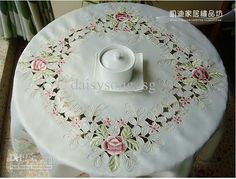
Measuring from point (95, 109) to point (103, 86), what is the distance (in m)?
0.08

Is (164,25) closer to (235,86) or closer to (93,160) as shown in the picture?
(93,160)

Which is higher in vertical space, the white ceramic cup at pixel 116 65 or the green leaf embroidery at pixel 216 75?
the white ceramic cup at pixel 116 65

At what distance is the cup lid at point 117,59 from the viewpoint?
88cm

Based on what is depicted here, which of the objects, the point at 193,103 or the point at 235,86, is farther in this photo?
the point at 235,86

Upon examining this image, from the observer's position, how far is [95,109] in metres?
0.89

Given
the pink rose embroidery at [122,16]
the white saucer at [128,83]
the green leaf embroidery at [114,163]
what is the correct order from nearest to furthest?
the green leaf embroidery at [114,163], the white saucer at [128,83], the pink rose embroidery at [122,16]

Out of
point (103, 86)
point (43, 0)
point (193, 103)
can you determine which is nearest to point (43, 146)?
point (103, 86)

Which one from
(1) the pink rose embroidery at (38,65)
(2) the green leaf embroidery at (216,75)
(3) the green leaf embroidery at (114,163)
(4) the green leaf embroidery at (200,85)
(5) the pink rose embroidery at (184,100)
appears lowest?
(3) the green leaf embroidery at (114,163)

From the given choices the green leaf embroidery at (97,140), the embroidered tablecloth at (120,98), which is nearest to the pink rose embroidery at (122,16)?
the embroidered tablecloth at (120,98)

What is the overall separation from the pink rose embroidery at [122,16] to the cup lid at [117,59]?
0.25 meters

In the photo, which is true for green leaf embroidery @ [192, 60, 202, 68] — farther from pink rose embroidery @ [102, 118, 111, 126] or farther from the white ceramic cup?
pink rose embroidery @ [102, 118, 111, 126]

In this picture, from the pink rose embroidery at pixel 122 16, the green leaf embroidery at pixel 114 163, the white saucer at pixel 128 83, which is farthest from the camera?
the pink rose embroidery at pixel 122 16

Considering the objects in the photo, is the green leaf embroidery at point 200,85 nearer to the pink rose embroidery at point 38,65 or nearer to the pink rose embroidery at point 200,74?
the pink rose embroidery at point 200,74

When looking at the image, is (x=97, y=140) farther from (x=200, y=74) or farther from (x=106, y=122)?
(x=200, y=74)
